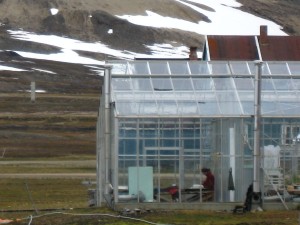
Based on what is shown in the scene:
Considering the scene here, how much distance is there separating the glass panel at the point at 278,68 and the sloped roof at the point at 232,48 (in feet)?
58.0

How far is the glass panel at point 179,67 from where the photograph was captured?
34.6 m

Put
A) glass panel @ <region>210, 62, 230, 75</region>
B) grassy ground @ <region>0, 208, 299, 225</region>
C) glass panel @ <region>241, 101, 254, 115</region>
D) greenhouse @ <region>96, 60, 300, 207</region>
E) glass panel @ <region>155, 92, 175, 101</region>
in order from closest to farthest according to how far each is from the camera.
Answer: grassy ground @ <region>0, 208, 299, 225</region> < greenhouse @ <region>96, 60, 300, 207</region> < glass panel @ <region>241, 101, 254, 115</region> < glass panel @ <region>155, 92, 175, 101</region> < glass panel @ <region>210, 62, 230, 75</region>

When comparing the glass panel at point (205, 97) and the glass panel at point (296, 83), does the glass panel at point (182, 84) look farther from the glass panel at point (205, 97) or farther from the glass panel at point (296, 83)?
the glass panel at point (296, 83)

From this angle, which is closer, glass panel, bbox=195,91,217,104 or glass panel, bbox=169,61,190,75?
glass panel, bbox=195,91,217,104

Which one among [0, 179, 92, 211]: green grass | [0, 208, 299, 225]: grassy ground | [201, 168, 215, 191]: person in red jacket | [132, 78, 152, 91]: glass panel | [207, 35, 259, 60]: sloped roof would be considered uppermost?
[207, 35, 259, 60]: sloped roof

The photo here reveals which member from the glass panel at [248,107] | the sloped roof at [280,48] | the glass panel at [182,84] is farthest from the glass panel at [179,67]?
the sloped roof at [280,48]

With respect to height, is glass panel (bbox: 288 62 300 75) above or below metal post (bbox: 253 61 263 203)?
above

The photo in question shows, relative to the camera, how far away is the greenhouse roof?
3281 centimetres

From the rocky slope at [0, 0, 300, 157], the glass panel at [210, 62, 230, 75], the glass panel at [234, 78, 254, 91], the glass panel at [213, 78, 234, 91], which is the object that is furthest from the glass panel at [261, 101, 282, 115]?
the rocky slope at [0, 0, 300, 157]

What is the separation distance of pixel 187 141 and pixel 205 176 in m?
1.20

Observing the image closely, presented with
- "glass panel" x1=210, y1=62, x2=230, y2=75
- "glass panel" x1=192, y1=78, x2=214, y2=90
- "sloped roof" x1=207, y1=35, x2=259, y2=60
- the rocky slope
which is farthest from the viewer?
the rocky slope

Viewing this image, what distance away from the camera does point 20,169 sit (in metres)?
56.8

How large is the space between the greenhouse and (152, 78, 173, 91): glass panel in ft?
0.10

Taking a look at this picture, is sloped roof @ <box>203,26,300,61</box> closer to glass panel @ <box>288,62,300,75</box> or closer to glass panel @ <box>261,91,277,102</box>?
glass panel @ <box>288,62,300,75</box>
